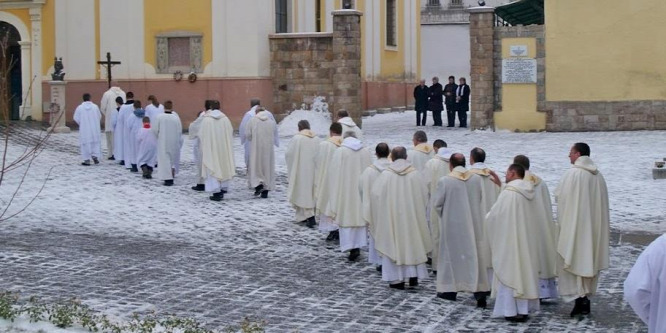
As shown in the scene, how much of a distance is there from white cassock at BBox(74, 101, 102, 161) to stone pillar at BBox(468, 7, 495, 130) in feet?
31.1

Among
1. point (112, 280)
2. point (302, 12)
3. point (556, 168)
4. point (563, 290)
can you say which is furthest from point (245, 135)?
point (302, 12)

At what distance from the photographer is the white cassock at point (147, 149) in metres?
19.8

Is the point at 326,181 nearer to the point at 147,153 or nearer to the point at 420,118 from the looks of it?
the point at 147,153

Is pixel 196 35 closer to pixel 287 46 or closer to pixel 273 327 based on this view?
pixel 287 46

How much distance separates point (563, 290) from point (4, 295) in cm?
504

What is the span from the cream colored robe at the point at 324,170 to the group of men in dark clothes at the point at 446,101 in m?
15.7

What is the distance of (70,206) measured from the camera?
16453 mm

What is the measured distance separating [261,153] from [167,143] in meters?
2.19

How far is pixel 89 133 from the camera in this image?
70.7 ft

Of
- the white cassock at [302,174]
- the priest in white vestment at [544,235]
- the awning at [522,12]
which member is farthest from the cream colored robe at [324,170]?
the awning at [522,12]

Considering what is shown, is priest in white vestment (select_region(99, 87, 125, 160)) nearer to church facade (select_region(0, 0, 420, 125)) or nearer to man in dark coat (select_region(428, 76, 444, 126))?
church facade (select_region(0, 0, 420, 125))

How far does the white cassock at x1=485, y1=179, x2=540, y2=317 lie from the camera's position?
982 cm

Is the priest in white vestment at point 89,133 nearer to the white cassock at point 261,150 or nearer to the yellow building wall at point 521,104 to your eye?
the white cassock at point 261,150

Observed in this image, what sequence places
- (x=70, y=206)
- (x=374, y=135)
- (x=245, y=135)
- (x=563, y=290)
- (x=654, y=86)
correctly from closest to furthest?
1. (x=563, y=290)
2. (x=70, y=206)
3. (x=245, y=135)
4. (x=654, y=86)
5. (x=374, y=135)
